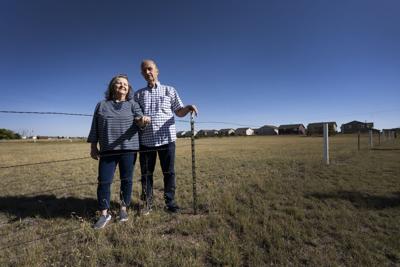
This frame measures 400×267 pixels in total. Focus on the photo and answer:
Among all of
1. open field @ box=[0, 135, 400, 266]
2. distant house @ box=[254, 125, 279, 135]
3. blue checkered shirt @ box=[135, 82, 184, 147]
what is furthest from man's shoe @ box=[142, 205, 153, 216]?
distant house @ box=[254, 125, 279, 135]

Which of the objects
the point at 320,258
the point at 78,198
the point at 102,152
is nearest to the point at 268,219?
the point at 320,258

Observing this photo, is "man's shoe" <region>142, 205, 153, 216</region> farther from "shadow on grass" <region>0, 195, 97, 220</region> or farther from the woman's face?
the woman's face

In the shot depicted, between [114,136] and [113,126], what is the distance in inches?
4.7

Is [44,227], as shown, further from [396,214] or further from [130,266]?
[396,214]

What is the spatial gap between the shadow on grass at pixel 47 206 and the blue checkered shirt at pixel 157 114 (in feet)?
4.61

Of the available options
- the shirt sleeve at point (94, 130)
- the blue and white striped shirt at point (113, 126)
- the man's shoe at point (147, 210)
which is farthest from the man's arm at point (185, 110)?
the man's shoe at point (147, 210)

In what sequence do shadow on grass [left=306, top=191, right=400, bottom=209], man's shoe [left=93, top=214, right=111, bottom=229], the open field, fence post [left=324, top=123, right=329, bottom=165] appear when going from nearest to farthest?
the open field → man's shoe [left=93, top=214, right=111, bottom=229] → shadow on grass [left=306, top=191, right=400, bottom=209] → fence post [left=324, top=123, right=329, bottom=165]

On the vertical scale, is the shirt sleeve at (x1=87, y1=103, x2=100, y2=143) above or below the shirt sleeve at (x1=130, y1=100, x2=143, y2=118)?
below

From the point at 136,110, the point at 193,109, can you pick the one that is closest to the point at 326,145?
the point at 193,109

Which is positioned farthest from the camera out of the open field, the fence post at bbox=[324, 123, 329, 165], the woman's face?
the fence post at bbox=[324, 123, 329, 165]

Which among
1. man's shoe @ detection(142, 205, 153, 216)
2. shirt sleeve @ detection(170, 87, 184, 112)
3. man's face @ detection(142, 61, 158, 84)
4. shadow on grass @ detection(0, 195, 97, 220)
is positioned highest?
man's face @ detection(142, 61, 158, 84)

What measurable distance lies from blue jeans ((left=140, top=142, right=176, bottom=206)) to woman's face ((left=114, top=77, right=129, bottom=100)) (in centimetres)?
71

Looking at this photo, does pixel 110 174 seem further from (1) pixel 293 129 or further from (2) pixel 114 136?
(1) pixel 293 129

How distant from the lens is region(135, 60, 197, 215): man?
11.0ft
